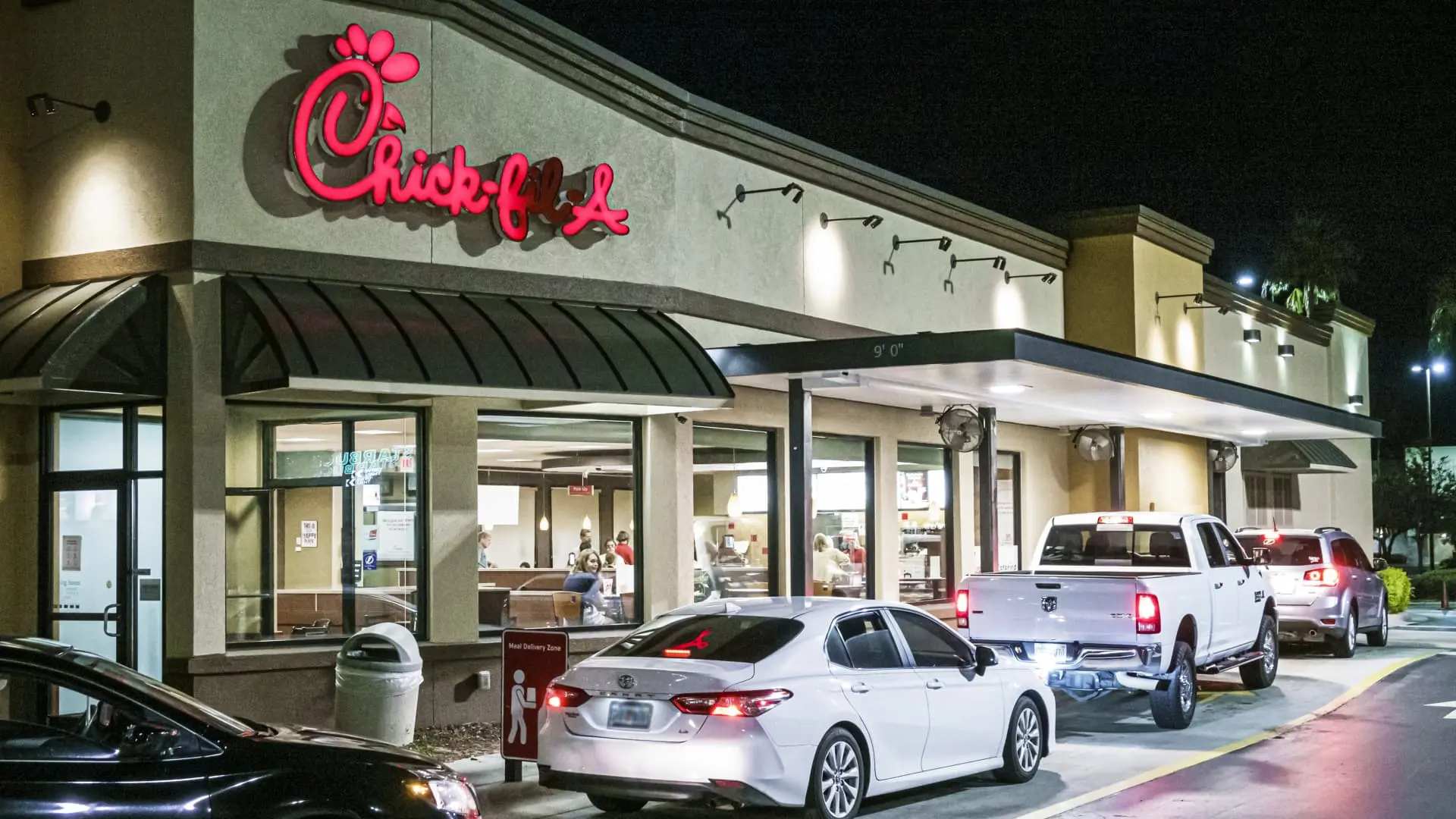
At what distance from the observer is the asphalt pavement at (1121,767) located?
33.6 feet

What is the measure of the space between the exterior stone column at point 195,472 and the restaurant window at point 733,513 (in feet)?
20.0

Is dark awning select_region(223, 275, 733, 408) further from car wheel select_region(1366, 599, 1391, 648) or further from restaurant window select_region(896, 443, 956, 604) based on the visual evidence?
car wheel select_region(1366, 599, 1391, 648)

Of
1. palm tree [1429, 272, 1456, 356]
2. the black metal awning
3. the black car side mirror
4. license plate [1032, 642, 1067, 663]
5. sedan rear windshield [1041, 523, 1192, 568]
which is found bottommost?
license plate [1032, 642, 1067, 663]

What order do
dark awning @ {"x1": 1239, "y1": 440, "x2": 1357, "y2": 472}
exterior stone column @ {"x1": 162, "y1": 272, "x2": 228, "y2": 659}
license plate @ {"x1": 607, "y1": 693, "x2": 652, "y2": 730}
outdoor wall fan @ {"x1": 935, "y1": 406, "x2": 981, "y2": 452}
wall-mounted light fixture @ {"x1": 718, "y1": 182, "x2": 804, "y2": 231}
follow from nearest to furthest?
license plate @ {"x1": 607, "y1": 693, "x2": 652, "y2": 730}
exterior stone column @ {"x1": 162, "y1": 272, "x2": 228, "y2": 659}
wall-mounted light fixture @ {"x1": 718, "y1": 182, "x2": 804, "y2": 231}
outdoor wall fan @ {"x1": 935, "y1": 406, "x2": 981, "y2": 452}
dark awning @ {"x1": 1239, "y1": 440, "x2": 1357, "y2": 472}

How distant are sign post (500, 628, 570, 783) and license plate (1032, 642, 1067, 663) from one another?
15.6 feet

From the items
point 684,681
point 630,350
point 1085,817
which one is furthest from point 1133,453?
point 684,681

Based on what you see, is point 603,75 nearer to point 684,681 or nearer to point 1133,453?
point 684,681

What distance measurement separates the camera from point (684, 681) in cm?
909

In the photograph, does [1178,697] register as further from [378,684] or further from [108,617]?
[108,617]

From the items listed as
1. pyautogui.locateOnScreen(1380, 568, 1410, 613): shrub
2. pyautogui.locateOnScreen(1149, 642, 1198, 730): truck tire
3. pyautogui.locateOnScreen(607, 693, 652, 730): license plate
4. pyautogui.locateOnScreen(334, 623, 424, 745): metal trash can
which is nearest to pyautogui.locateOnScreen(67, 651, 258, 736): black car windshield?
pyautogui.locateOnScreen(607, 693, 652, 730): license plate

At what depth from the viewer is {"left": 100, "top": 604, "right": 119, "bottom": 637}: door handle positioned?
538 inches

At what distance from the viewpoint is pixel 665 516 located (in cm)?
1653

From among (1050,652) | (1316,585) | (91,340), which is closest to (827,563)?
(1316,585)

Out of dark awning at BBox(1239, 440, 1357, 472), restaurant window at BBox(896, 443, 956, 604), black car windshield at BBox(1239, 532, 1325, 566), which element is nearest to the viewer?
black car windshield at BBox(1239, 532, 1325, 566)
